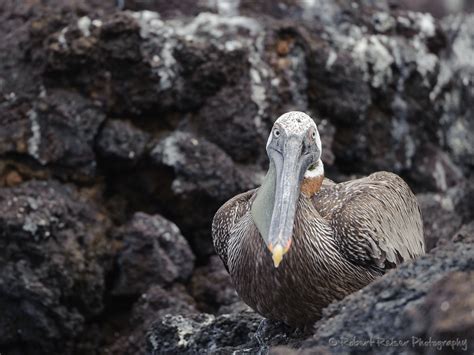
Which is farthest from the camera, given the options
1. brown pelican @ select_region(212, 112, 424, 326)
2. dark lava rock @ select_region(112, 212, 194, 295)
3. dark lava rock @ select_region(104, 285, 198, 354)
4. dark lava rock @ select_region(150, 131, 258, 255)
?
dark lava rock @ select_region(150, 131, 258, 255)

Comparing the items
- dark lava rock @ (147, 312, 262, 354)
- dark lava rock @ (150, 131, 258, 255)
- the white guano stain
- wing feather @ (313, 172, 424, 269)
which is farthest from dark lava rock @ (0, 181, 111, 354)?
wing feather @ (313, 172, 424, 269)

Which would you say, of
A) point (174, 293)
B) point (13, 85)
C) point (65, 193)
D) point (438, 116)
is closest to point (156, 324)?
point (174, 293)

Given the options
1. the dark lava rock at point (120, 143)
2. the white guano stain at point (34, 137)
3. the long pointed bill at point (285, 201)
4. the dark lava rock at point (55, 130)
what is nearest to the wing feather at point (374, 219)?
the long pointed bill at point (285, 201)

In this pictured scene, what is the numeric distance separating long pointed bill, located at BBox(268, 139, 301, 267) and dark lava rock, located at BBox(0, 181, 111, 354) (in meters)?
3.08

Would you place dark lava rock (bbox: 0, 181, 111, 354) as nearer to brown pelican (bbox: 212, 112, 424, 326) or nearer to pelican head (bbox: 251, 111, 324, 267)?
brown pelican (bbox: 212, 112, 424, 326)

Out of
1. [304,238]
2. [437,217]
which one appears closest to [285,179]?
[304,238]

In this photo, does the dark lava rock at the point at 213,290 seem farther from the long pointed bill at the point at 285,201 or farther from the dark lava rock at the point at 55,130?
the long pointed bill at the point at 285,201

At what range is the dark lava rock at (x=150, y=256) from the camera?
8570 millimetres

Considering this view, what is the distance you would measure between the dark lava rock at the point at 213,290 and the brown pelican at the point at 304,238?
2199 millimetres

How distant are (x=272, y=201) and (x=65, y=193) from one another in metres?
3.48

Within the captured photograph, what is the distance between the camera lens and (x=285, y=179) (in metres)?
5.79

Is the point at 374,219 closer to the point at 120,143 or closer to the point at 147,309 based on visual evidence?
the point at 147,309

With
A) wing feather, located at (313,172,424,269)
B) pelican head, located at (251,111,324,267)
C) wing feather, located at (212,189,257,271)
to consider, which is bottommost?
wing feather, located at (212,189,257,271)

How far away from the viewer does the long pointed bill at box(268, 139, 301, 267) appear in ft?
17.5
